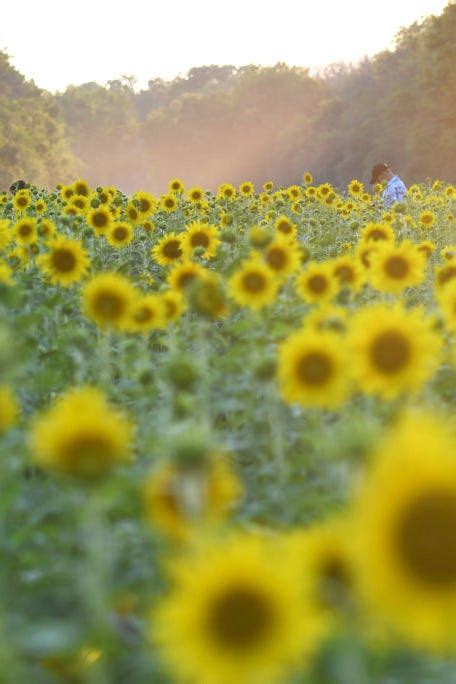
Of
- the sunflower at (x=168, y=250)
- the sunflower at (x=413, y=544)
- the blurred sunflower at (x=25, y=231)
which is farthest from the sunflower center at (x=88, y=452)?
the blurred sunflower at (x=25, y=231)

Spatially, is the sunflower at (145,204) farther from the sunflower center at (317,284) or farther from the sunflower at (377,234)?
the sunflower center at (317,284)

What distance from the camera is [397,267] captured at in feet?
15.1

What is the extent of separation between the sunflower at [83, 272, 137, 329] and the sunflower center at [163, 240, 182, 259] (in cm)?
219

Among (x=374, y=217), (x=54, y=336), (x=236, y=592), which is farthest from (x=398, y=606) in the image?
(x=374, y=217)

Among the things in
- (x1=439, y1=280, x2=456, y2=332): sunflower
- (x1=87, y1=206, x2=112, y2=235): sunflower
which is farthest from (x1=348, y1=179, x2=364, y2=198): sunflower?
(x1=439, y1=280, x2=456, y2=332): sunflower

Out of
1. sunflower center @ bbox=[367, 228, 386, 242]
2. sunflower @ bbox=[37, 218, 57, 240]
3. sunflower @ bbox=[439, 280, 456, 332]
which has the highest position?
sunflower @ bbox=[37, 218, 57, 240]

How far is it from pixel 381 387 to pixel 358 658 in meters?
1.47

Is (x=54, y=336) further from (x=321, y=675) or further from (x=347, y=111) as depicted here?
(x=347, y=111)

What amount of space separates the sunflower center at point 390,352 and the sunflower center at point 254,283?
4.68ft

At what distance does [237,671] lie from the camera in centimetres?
143

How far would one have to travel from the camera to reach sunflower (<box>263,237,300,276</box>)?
4.71 meters

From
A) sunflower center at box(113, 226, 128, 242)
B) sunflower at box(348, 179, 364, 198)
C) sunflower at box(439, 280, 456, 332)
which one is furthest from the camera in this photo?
sunflower at box(348, 179, 364, 198)

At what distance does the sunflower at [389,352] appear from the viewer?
2840 mm

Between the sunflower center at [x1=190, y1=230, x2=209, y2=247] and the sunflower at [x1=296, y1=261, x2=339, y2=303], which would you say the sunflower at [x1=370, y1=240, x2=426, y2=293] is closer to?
the sunflower at [x1=296, y1=261, x2=339, y2=303]
